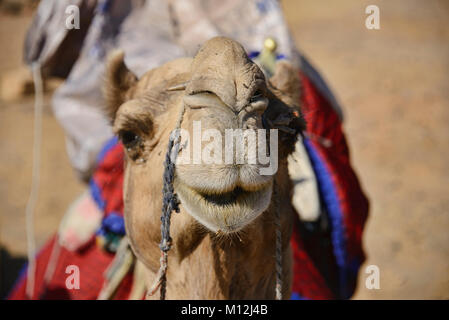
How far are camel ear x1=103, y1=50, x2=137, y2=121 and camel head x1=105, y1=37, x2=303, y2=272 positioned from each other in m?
0.24

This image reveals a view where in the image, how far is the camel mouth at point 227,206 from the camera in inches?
42.5

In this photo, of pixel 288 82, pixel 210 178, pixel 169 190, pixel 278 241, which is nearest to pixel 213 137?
pixel 210 178

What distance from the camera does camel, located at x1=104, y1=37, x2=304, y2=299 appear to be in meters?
1.06

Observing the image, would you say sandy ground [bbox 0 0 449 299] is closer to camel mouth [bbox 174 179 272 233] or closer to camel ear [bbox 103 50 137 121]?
camel ear [bbox 103 50 137 121]

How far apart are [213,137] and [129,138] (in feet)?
1.61

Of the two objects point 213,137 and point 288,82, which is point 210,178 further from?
point 288,82

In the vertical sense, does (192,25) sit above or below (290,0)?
below

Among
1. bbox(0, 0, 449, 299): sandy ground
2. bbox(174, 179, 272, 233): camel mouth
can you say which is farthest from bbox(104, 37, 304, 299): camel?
bbox(0, 0, 449, 299): sandy ground

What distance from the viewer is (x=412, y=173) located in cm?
570

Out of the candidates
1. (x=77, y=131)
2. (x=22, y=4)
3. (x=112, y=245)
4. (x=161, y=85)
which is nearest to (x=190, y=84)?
(x=161, y=85)

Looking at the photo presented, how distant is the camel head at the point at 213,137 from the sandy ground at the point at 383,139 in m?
2.98

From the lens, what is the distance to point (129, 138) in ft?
4.72

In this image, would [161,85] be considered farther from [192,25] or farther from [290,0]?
[290,0]
